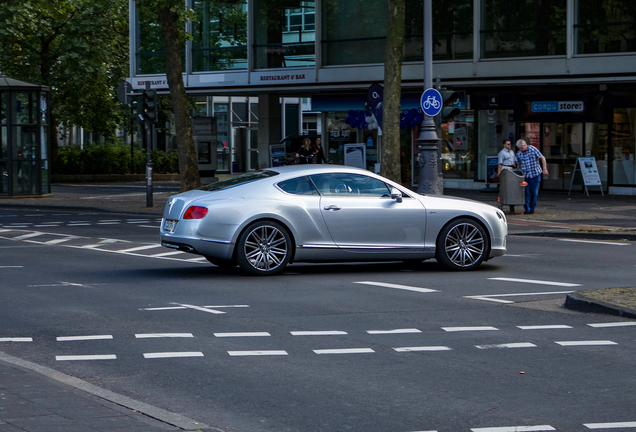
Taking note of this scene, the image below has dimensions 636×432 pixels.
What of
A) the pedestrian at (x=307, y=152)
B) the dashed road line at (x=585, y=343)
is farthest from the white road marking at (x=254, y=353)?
the pedestrian at (x=307, y=152)

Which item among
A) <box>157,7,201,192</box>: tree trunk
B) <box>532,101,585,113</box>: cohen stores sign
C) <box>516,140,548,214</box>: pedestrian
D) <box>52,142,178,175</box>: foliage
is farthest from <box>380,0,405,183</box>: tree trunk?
<box>52,142,178,175</box>: foliage

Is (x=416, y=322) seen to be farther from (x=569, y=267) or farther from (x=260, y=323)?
(x=569, y=267)

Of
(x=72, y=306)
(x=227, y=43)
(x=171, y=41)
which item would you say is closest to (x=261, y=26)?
(x=227, y=43)

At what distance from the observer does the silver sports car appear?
37.5 feet

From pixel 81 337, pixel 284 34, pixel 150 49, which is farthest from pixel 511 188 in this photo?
pixel 150 49

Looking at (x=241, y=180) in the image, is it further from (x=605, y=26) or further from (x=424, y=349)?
(x=605, y=26)

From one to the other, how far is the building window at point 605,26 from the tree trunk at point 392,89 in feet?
21.8

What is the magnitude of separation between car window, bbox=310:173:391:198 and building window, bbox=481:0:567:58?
16.9 meters

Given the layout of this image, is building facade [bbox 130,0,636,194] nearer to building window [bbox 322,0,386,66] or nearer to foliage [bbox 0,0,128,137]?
building window [bbox 322,0,386,66]

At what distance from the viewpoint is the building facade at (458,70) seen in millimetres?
27078

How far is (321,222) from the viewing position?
38.5 ft

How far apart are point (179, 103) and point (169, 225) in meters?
16.0

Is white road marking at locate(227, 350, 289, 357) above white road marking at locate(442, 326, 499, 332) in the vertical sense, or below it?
above

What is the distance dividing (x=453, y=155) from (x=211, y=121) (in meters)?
11.7
